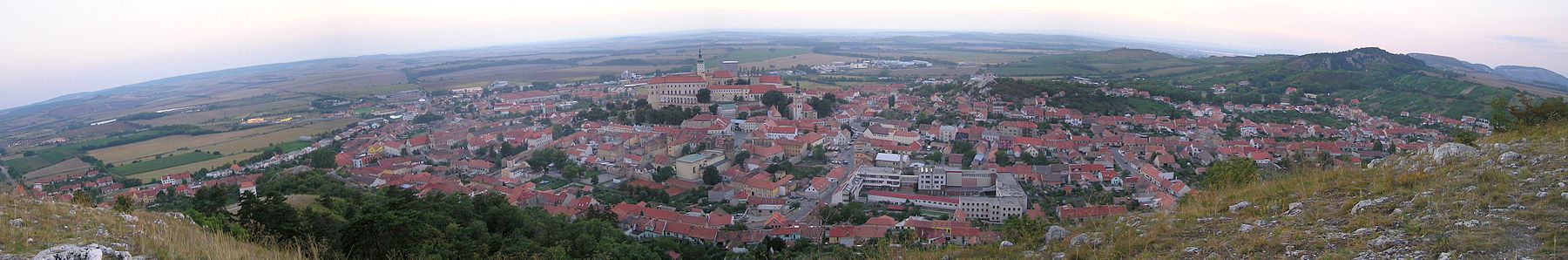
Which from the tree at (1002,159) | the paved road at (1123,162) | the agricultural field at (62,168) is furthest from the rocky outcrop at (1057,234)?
the agricultural field at (62,168)

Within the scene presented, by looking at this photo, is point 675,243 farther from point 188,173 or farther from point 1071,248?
point 188,173

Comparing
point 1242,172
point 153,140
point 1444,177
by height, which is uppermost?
point 1444,177

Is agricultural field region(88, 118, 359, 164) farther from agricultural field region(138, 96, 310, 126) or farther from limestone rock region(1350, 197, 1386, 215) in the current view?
limestone rock region(1350, 197, 1386, 215)

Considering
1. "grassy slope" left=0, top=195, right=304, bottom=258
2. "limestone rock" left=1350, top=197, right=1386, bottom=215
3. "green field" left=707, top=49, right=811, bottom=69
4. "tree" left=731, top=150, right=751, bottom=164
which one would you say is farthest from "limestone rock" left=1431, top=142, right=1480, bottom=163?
"green field" left=707, top=49, right=811, bottom=69

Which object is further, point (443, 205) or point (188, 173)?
point (188, 173)

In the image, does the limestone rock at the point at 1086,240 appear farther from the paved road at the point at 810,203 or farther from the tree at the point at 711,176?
the tree at the point at 711,176

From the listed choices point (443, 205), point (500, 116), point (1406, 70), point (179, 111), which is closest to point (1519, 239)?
point (443, 205)

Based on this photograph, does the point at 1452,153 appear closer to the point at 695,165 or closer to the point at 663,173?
the point at 695,165
